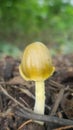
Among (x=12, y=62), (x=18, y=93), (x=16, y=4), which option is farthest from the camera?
(x=16, y=4)

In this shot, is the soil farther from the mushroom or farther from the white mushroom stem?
the mushroom

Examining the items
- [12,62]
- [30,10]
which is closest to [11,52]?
[30,10]

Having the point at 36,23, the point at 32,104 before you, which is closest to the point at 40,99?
the point at 32,104

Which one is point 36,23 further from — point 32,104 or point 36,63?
point 36,63


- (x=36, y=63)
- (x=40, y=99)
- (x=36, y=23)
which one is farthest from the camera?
(x=36, y=23)

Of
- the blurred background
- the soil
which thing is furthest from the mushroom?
the blurred background

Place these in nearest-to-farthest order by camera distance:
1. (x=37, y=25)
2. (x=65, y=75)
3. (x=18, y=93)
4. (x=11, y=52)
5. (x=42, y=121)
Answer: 1. (x=42, y=121)
2. (x=18, y=93)
3. (x=65, y=75)
4. (x=11, y=52)
5. (x=37, y=25)

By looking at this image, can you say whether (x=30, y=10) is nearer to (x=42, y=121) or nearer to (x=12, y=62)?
(x=12, y=62)
